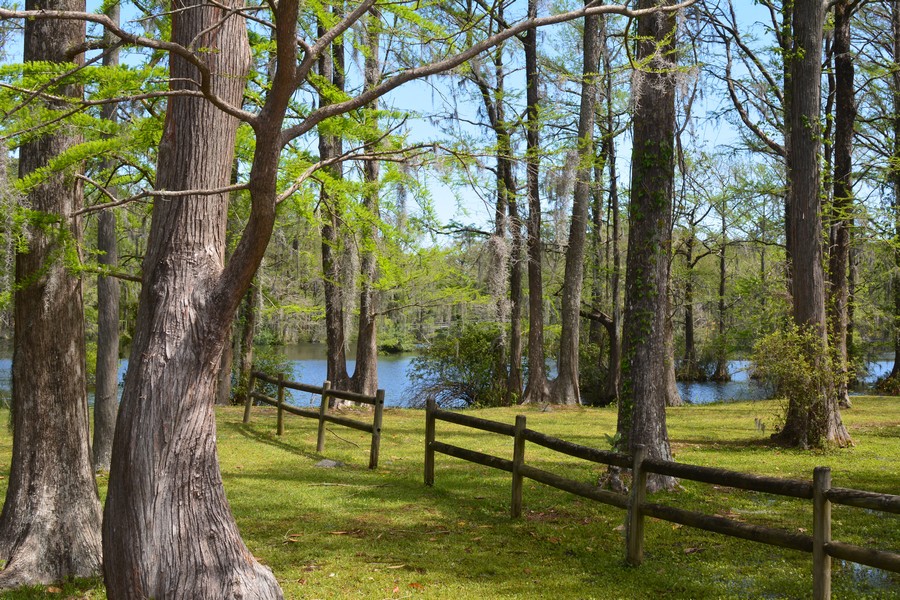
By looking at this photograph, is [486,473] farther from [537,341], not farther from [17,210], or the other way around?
[537,341]

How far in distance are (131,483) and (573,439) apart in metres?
10.2

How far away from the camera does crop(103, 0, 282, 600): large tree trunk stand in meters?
4.77

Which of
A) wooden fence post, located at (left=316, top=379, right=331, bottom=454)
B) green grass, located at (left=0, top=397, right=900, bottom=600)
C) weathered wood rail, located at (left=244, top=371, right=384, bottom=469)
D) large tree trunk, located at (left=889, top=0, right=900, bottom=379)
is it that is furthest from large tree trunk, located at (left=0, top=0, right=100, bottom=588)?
large tree trunk, located at (left=889, top=0, right=900, bottom=379)

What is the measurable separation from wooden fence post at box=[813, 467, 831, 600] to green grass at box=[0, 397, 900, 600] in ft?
2.19

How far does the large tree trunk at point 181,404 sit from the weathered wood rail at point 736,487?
300 cm

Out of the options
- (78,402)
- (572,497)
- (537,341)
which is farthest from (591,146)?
(78,402)

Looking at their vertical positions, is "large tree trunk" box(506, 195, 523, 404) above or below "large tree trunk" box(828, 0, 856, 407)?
below

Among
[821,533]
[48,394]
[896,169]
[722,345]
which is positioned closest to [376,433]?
[48,394]

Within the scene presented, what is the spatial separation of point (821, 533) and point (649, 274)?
433 centimetres

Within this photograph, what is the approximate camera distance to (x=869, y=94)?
2573cm

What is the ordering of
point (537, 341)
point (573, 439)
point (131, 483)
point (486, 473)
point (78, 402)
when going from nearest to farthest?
point (131, 483), point (78, 402), point (486, 473), point (573, 439), point (537, 341)

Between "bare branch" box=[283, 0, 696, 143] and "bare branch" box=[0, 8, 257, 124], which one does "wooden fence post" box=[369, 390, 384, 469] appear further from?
"bare branch" box=[0, 8, 257, 124]

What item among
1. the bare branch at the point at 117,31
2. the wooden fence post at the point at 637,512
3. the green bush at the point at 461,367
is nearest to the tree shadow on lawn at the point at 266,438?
the wooden fence post at the point at 637,512

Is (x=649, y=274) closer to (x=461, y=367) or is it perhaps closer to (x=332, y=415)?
(x=332, y=415)
